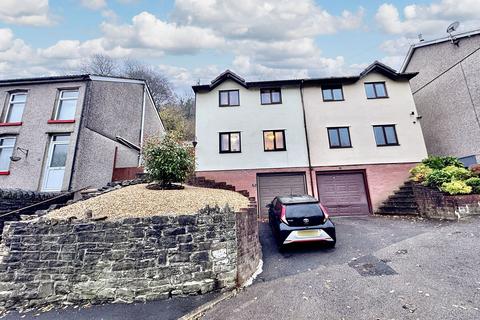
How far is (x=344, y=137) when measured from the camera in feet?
42.2

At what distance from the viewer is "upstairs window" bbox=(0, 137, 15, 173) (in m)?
10.4

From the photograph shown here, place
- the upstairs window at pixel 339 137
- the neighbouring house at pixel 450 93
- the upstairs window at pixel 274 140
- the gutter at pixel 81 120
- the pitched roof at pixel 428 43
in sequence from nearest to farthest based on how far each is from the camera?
the gutter at pixel 81 120 < the neighbouring house at pixel 450 93 < the pitched roof at pixel 428 43 < the upstairs window at pixel 339 137 < the upstairs window at pixel 274 140

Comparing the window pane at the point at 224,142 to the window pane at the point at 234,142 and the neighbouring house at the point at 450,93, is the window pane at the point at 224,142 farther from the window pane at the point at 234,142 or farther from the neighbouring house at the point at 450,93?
the neighbouring house at the point at 450,93

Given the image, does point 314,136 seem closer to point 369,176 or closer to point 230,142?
point 369,176

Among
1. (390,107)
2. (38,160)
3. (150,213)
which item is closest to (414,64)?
(390,107)

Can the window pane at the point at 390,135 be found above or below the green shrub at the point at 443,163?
above

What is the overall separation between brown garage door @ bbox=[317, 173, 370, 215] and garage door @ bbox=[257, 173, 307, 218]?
3.79 feet

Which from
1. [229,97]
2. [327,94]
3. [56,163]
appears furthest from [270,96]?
[56,163]

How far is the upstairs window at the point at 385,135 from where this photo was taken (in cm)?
1257

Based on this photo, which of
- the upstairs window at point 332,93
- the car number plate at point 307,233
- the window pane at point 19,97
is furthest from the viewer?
the upstairs window at point 332,93

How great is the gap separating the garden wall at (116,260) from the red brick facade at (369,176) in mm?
7644

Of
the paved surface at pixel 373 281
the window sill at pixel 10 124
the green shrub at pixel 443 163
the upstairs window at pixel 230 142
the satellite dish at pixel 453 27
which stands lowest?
the paved surface at pixel 373 281

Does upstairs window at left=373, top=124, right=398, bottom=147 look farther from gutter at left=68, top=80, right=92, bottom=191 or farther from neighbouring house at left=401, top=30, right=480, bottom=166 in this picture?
gutter at left=68, top=80, right=92, bottom=191

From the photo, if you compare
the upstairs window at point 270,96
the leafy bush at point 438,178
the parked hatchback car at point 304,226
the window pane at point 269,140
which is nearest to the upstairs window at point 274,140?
the window pane at point 269,140
